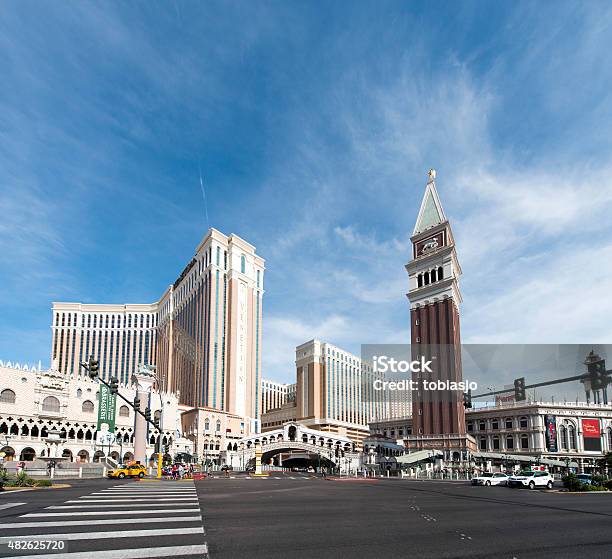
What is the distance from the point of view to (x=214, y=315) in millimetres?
130375

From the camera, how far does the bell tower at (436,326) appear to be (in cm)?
9200

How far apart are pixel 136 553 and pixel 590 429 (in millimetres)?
112518

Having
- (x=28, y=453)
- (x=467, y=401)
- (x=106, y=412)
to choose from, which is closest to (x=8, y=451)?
(x=28, y=453)

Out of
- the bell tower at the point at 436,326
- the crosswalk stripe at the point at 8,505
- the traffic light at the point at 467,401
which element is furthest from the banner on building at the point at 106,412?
the crosswalk stripe at the point at 8,505

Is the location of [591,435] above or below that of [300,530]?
below

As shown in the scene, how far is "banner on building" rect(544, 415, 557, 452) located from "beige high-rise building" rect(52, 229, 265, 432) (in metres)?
65.3

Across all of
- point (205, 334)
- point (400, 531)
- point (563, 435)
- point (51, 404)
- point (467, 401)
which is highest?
point (205, 334)

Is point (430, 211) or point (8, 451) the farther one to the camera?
point (430, 211)

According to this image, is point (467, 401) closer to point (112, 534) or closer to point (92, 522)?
point (92, 522)

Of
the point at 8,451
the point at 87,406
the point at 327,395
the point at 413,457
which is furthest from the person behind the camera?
the point at 327,395

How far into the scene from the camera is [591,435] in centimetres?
10338

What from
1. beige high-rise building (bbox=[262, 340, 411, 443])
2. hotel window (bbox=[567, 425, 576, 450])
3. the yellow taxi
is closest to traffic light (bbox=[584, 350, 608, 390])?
the yellow taxi

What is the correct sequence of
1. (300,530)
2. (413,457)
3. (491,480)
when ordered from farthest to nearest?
(413,457) < (491,480) < (300,530)

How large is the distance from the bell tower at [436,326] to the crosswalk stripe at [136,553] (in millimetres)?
85448
